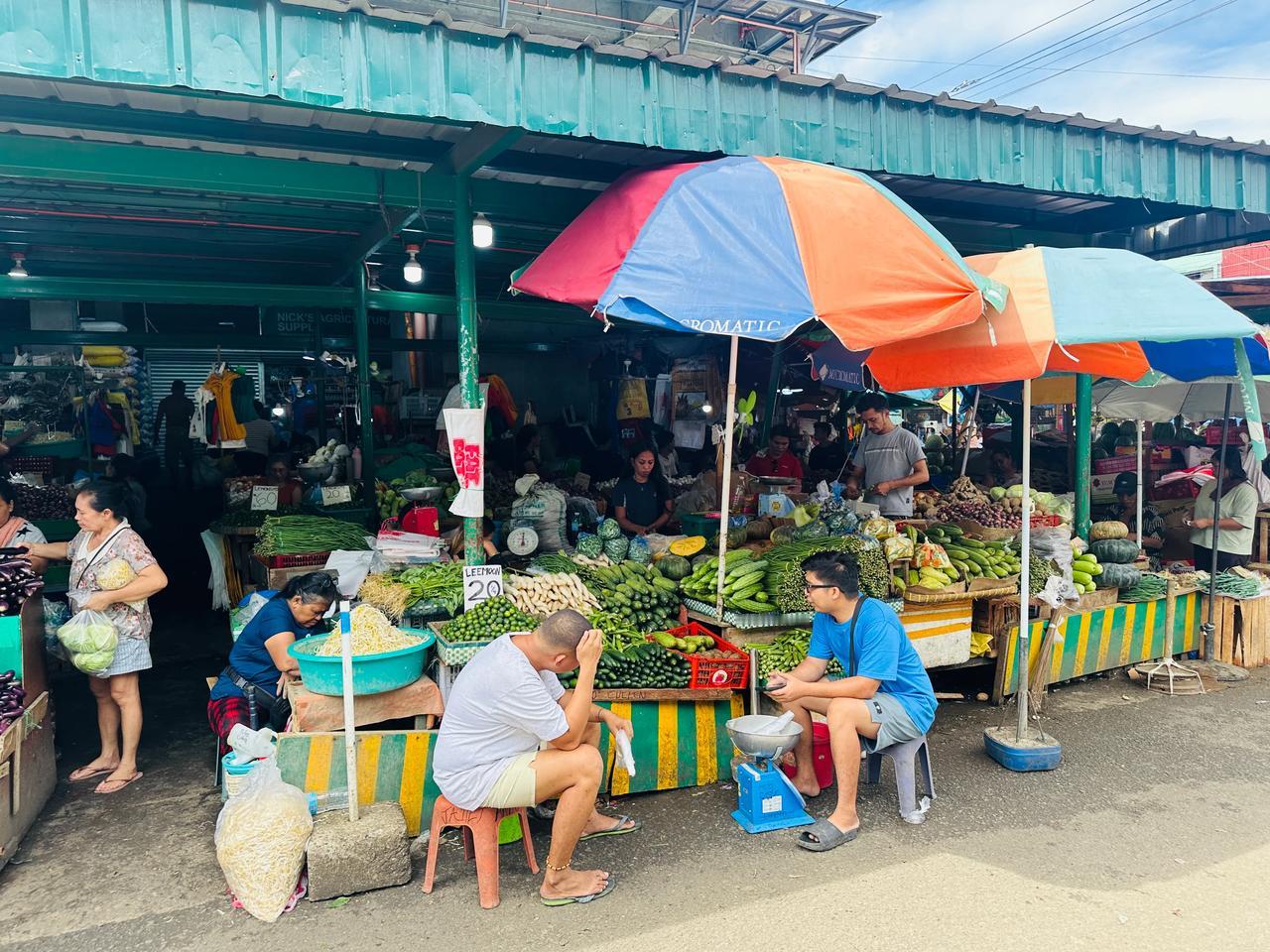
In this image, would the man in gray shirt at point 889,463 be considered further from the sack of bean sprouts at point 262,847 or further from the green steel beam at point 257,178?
the sack of bean sprouts at point 262,847

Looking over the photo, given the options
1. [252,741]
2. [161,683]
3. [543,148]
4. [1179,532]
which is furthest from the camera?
[1179,532]

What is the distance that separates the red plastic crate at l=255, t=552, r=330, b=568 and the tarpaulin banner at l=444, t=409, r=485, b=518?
6.91 ft

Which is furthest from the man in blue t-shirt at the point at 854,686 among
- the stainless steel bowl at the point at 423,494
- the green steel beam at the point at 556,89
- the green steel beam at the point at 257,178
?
the stainless steel bowl at the point at 423,494

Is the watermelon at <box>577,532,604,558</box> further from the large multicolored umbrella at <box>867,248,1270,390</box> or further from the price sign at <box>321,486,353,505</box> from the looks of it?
the price sign at <box>321,486,353,505</box>

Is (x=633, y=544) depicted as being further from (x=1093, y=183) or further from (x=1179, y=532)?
(x=1179, y=532)

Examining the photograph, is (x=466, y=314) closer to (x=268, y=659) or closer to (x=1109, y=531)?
(x=268, y=659)

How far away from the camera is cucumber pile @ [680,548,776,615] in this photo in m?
5.46

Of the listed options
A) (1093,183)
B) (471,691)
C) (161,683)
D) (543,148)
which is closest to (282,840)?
(471,691)

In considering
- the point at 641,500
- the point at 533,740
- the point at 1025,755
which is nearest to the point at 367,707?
the point at 533,740

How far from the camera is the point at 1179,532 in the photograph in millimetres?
9859

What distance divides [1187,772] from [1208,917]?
1.90 meters

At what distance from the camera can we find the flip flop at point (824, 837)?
14.1 feet

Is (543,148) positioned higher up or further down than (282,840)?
higher up

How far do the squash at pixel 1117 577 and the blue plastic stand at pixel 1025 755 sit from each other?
2277 millimetres
